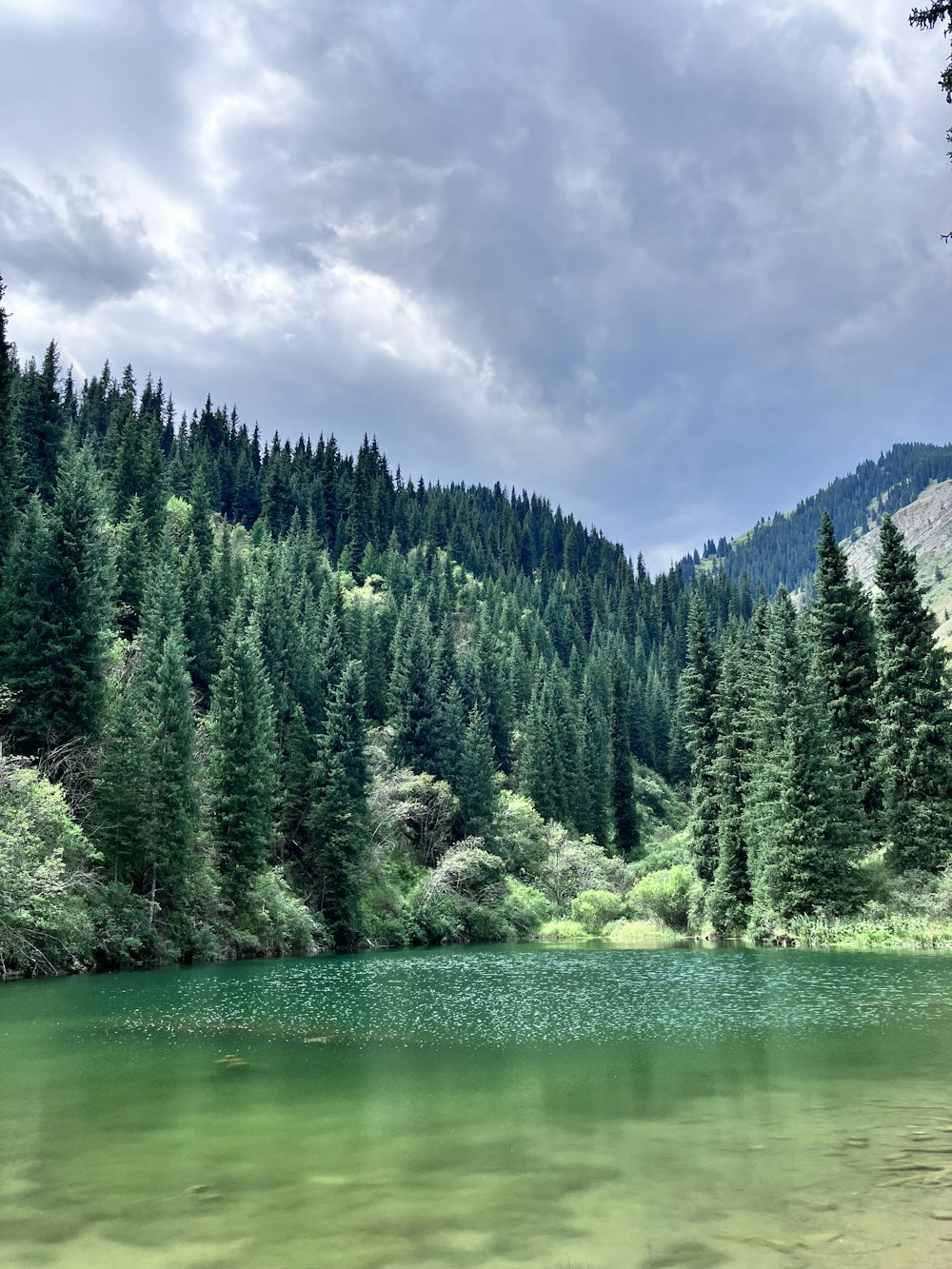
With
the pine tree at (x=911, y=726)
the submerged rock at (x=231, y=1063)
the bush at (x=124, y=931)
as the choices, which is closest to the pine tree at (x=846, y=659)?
the pine tree at (x=911, y=726)

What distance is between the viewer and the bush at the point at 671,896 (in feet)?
200

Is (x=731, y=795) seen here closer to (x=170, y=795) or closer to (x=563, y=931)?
(x=563, y=931)

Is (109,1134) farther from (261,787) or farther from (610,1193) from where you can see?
(261,787)

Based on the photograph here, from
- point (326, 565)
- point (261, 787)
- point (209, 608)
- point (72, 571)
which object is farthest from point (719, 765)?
point (326, 565)

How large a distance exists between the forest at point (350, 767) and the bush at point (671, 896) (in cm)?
19

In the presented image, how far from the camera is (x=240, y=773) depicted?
5009 centimetres

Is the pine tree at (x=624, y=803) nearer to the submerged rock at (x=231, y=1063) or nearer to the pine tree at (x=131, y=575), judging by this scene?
the pine tree at (x=131, y=575)

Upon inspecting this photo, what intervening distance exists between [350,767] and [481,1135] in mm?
Answer: 48044

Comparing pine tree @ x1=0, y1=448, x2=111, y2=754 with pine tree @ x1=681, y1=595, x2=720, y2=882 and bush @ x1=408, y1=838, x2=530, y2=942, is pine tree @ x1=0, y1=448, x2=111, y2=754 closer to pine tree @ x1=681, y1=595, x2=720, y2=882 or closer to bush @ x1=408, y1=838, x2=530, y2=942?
bush @ x1=408, y1=838, x2=530, y2=942

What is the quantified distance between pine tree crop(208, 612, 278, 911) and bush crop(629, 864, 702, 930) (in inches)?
1060

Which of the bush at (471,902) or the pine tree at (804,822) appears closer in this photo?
the pine tree at (804,822)

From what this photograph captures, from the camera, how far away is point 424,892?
61906 mm

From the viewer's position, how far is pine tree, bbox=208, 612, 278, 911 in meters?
48.4

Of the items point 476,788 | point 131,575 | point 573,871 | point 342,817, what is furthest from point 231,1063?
point 573,871
